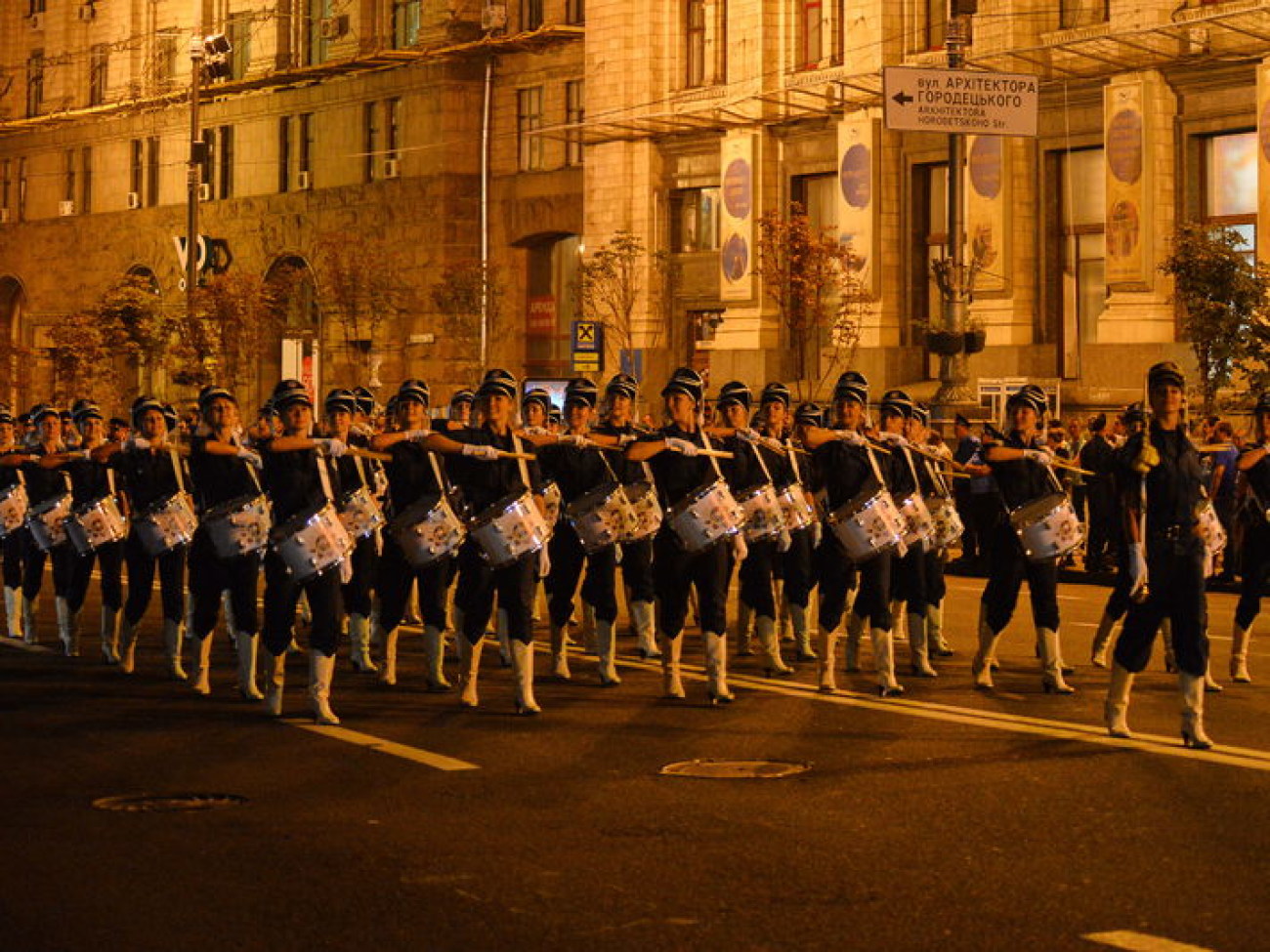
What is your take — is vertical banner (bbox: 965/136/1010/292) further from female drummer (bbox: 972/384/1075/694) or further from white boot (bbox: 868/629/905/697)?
white boot (bbox: 868/629/905/697)

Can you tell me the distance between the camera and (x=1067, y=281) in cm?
4275

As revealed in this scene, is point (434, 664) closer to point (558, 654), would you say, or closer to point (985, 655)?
point (558, 654)

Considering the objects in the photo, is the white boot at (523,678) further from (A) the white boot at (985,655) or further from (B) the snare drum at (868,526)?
(A) the white boot at (985,655)

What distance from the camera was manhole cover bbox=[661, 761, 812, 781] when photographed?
1109 cm

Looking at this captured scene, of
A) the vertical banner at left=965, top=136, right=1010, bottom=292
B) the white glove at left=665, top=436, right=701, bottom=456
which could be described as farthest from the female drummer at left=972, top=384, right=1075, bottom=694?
the vertical banner at left=965, top=136, right=1010, bottom=292

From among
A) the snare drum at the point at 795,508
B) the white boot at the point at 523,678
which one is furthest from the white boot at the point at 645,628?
the white boot at the point at 523,678

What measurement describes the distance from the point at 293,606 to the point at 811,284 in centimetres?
3120

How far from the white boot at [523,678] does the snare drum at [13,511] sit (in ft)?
22.2

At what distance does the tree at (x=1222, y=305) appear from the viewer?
32531 millimetres

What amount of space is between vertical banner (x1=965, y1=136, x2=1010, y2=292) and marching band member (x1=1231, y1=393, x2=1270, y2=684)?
89.8 ft

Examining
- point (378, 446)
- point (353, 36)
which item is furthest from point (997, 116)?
point (353, 36)

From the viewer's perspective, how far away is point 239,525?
14281mm

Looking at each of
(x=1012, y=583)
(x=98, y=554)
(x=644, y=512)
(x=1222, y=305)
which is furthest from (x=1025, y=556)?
(x=1222, y=305)

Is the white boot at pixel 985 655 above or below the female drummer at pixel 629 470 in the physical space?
below
